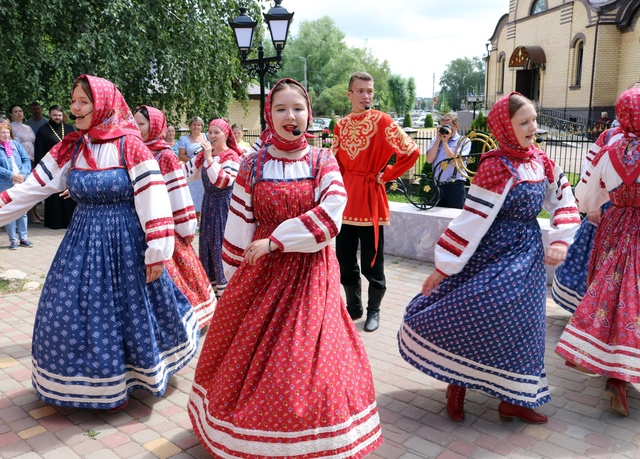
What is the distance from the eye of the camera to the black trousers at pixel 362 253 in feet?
17.1

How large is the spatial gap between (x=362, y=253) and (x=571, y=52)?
2706 centimetres

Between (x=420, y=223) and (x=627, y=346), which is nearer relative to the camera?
(x=627, y=346)

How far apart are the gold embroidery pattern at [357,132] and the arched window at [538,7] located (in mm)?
29909

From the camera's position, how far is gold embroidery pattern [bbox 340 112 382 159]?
16.6 ft

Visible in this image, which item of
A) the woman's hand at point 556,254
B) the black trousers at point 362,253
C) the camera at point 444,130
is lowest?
the black trousers at point 362,253

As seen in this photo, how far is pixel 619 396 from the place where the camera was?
147 inches

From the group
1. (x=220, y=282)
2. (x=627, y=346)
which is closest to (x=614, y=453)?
(x=627, y=346)

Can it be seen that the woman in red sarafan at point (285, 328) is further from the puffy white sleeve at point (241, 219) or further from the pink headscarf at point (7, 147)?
the pink headscarf at point (7, 147)

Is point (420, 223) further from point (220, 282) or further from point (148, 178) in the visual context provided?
point (148, 178)

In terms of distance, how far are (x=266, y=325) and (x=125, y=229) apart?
126 centimetres

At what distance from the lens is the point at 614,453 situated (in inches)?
130

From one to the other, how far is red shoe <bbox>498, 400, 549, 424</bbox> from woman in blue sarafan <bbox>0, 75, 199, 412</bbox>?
81.7 inches

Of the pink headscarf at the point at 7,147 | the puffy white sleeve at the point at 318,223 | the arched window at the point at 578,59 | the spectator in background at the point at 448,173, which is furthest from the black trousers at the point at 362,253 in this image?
the arched window at the point at 578,59

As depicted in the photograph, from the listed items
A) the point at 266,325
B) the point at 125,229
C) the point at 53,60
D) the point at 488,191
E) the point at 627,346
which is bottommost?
the point at 627,346
